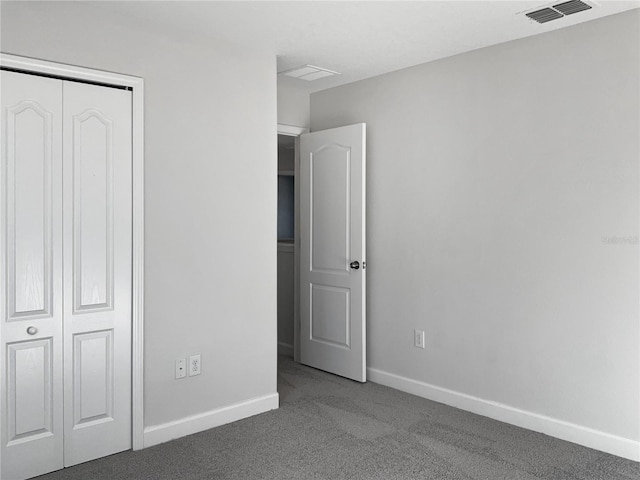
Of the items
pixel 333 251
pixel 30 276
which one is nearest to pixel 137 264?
pixel 30 276

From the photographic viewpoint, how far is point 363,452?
A: 10.2ft

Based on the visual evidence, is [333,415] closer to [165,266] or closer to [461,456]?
[461,456]

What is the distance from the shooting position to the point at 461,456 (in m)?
3.05

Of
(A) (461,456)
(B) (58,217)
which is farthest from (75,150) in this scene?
(A) (461,456)

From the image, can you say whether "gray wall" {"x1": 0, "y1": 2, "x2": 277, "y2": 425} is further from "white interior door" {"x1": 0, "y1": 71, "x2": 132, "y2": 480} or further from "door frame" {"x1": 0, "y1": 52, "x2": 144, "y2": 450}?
"white interior door" {"x1": 0, "y1": 71, "x2": 132, "y2": 480}

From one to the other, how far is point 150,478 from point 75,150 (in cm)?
172

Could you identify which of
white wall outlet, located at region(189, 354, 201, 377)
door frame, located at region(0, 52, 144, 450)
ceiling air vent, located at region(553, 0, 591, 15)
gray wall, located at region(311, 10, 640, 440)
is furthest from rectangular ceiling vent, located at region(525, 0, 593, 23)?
white wall outlet, located at region(189, 354, 201, 377)

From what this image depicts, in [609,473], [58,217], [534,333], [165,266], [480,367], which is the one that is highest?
[58,217]

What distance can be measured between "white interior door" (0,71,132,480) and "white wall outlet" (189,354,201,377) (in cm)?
39

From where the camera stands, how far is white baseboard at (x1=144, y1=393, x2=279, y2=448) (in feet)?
10.6

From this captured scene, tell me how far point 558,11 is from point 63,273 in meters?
2.98

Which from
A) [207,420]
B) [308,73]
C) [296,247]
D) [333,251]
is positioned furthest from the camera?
[296,247]

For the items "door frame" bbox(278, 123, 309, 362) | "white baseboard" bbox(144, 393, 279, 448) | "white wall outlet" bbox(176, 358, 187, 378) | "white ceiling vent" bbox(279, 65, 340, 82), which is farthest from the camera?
"door frame" bbox(278, 123, 309, 362)

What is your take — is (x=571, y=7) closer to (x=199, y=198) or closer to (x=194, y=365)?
(x=199, y=198)
